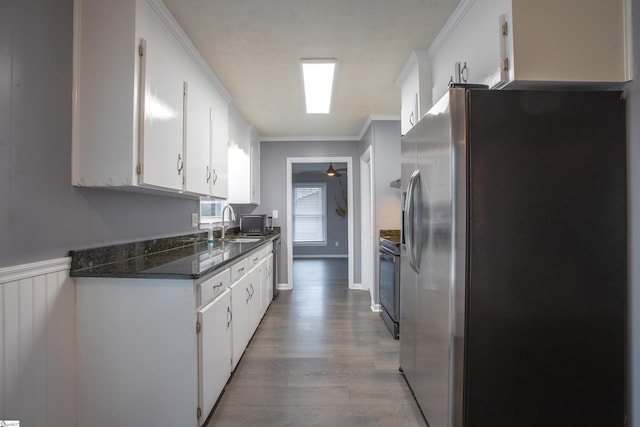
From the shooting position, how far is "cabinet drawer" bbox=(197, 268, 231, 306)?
5.22 feet

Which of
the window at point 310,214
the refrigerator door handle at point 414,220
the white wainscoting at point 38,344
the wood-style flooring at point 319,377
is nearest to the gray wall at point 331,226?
the window at point 310,214

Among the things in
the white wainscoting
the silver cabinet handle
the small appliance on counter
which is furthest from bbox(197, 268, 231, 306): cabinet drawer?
the small appliance on counter

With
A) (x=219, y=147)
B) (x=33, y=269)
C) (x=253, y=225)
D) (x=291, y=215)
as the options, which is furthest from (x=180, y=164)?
(x=291, y=215)

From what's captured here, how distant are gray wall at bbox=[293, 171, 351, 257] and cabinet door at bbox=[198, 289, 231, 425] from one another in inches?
258

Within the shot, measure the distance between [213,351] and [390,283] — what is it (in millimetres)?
1835

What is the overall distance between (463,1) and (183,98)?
1831 mm

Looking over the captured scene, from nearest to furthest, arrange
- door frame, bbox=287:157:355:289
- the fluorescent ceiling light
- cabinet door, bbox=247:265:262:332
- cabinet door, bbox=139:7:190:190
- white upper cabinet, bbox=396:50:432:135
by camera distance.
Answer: cabinet door, bbox=139:7:190:190 < white upper cabinet, bbox=396:50:432:135 < the fluorescent ceiling light < cabinet door, bbox=247:265:262:332 < door frame, bbox=287:157:355:289

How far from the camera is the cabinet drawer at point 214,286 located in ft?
5.22

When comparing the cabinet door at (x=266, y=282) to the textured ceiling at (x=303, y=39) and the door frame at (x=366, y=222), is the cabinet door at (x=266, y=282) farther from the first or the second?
the textured ceiling at (x=303, y=39)

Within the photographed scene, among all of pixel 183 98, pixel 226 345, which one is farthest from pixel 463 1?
pixel 226 345

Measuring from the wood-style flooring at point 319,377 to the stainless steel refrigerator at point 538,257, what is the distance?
0.69 metres

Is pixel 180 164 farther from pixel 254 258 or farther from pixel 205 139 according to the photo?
pixel 254 258

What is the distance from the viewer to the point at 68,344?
147cm

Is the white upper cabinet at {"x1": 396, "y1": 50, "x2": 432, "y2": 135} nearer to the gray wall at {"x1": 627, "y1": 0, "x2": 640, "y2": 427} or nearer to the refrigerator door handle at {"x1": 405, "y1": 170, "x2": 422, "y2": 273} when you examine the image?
the refrigerator door handle at {"x1": 405, "y1": 170, "x2": 422, "y2": 273}
